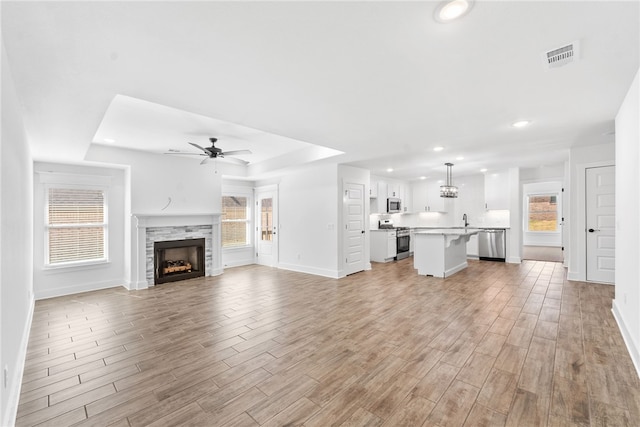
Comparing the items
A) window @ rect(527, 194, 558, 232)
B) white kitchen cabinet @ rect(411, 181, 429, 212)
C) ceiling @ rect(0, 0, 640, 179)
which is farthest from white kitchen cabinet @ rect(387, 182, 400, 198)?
window @ rect(527, 194, 558, 232)

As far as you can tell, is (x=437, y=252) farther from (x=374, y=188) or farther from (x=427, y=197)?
(x=427, y=197)

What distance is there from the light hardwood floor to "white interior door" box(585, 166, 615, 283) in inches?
16.1

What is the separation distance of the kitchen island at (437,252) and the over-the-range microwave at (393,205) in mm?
2509

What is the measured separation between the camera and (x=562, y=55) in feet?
6.79

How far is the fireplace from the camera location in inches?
233

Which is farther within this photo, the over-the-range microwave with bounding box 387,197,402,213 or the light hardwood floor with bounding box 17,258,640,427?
the over-the-range microwave with bounding box 387,197,402,213

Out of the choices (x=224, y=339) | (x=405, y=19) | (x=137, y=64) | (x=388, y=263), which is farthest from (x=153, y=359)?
(x=388, y=263)

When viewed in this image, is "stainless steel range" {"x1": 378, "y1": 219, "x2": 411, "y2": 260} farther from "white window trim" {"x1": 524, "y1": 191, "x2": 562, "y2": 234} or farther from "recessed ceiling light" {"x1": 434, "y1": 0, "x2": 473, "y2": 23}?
"recessed ceiling light" {"x1": 434, "y1": 0, "x2": 473, "y2": 23}

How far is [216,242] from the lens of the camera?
6.70 metres

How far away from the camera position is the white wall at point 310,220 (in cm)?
630

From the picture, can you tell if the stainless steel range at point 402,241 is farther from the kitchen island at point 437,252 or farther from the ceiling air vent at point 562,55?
the ceiling air vent at point 562,55

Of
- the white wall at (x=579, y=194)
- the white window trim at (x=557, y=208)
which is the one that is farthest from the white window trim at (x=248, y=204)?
the white window trim at (x=557, y=208)

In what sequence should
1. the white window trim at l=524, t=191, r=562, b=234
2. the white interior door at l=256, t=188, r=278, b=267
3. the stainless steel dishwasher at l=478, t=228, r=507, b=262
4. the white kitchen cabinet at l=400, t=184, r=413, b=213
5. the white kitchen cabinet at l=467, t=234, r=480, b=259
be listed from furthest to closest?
the white window trim at l=524, t=191, r=562, b=234 → the white kitchen cabinet at l=400, t=184, r=413, b=213 → the white kitchen cabinet at l=467, t=234, r=480, b=259 → the stainless steel dishwasher at l=478, t=228, r=507, b=262 → the white interior door at l=256, t=188, r=278, b=267

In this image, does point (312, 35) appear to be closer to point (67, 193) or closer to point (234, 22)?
point (234, 22)
